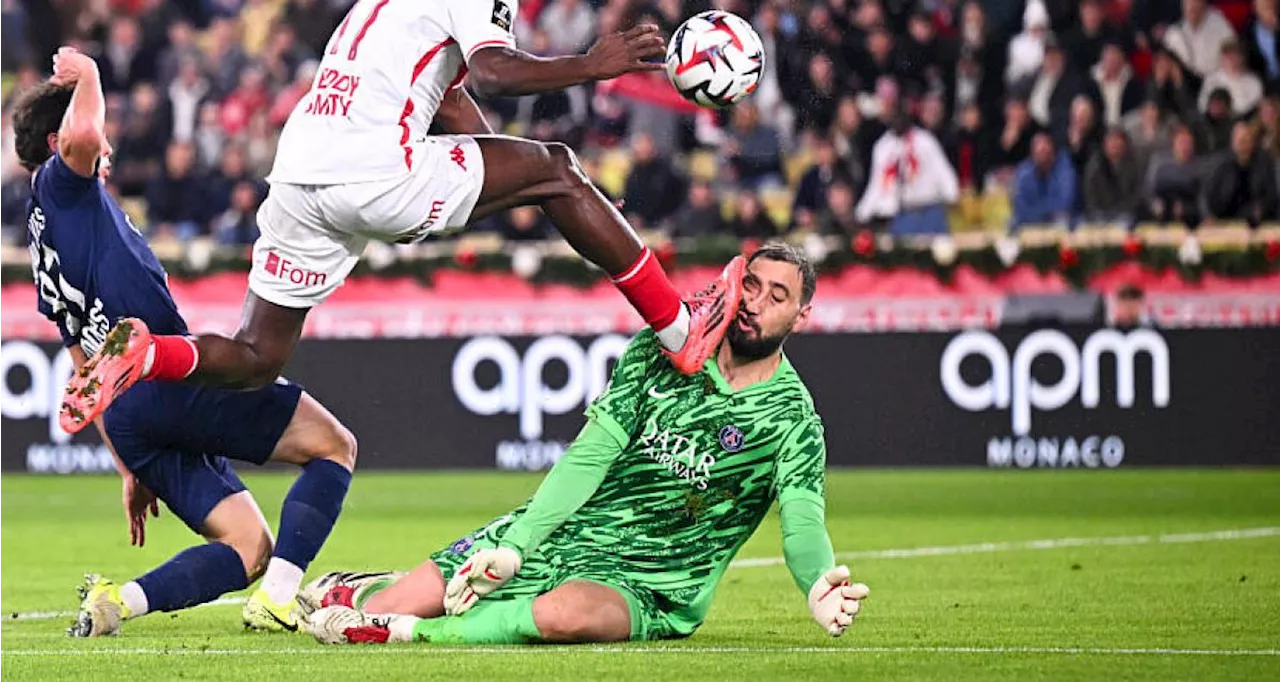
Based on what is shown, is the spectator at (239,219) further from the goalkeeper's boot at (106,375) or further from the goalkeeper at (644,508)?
the goalkeeper at (644,508)

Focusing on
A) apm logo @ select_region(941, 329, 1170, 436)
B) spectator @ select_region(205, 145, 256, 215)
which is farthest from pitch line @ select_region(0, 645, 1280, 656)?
spectator @ select_region(205, 145, 256, 215)

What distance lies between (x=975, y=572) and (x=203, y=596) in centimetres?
372

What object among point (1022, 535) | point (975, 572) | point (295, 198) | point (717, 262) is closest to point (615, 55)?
point (295, 198)

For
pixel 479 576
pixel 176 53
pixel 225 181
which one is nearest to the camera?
pixel 479 576

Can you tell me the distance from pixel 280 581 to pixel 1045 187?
35.2ft

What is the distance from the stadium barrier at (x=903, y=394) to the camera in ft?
50.3

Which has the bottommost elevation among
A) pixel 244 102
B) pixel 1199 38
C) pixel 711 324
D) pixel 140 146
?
pixel 711 324

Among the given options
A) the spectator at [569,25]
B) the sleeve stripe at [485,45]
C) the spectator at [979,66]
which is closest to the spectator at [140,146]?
the spectator at [569,25]

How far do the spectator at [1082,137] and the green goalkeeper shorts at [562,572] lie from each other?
10.9 meters

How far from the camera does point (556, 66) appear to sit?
708 centimetres

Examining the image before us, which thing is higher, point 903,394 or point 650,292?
point 650,292

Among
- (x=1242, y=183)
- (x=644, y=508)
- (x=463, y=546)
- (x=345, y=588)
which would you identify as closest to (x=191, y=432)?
(x=345, y=588)

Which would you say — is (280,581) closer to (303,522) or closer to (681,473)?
(303,522)

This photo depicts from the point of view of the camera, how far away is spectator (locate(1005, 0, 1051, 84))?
1802 cm
